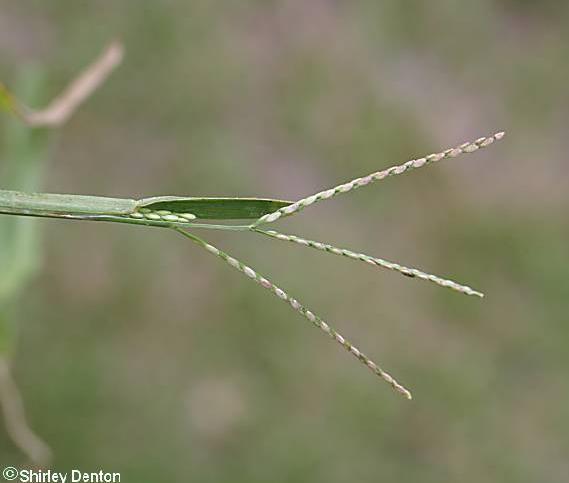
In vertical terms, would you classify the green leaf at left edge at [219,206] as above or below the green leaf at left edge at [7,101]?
below

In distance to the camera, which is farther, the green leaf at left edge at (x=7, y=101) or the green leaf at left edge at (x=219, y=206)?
the green leaf at left edge at (x=7, y=101)

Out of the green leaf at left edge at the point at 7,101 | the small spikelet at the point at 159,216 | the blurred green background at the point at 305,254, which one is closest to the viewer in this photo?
the small spikelet at the point at 159,216

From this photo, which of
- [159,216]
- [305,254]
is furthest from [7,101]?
[305,254]

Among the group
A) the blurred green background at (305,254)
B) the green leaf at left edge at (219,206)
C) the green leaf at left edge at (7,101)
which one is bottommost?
the green leaf at left edge at (219,206)

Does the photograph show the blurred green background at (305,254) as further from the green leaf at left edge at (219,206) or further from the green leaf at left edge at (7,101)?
the green leaf at left edge at (219,206)

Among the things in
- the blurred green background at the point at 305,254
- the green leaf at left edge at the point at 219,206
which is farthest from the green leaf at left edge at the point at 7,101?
the blurred green background at the point at 305,254
